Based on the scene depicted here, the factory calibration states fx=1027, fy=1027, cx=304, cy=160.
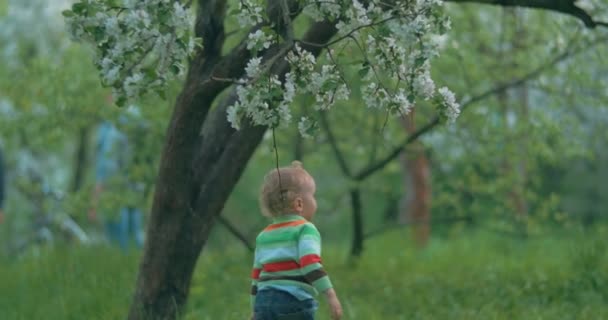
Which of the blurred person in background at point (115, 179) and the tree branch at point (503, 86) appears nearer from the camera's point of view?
the tree branch at point (503, 86)

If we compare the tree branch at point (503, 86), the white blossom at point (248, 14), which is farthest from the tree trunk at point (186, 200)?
the tree branch at point (503, 86)

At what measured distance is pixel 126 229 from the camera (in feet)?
A: 38.6

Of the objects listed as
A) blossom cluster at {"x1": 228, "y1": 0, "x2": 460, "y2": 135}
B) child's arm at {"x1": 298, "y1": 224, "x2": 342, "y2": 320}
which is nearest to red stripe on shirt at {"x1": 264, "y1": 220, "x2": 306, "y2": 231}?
child's arm at {"x1": 298, "y1": 224, "x2": 342, "y2": 320}

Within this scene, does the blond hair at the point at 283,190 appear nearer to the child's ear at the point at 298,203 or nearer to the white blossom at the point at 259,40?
the child's ear at the point at 298,203

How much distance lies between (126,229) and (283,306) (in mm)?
7340

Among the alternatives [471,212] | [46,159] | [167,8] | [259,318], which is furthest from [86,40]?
[46,159]

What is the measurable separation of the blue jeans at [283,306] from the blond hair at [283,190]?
0.38m

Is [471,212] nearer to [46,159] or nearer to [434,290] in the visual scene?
[434,290]

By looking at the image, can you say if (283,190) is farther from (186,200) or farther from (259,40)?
(186,200)

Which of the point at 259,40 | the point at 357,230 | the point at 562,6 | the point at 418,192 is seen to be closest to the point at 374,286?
the point at 357,230

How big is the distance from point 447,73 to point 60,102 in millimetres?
3565

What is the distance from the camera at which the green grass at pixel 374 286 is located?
7070 mm

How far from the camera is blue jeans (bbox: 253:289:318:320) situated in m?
4.68

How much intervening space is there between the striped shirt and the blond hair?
54mm
